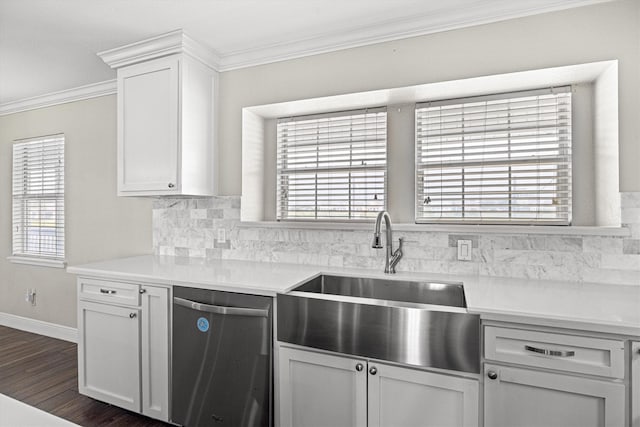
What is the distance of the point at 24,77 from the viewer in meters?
3.19

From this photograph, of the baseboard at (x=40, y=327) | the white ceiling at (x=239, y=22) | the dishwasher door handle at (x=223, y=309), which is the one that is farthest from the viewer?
the baseboard at (x=40, y=327)

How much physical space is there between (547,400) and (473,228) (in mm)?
929

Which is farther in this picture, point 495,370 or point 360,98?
point 360,98

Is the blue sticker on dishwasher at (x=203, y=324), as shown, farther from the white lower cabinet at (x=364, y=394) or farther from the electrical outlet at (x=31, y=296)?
the electrical outlet at (x=31, y=296)

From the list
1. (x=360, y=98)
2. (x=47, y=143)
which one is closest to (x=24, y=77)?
(x=47, y=143)

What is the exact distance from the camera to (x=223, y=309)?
1873mm

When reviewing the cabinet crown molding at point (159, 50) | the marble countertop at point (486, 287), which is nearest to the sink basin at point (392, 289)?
the marble countertop at point (486, 287)

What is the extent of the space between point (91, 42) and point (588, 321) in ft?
10.5

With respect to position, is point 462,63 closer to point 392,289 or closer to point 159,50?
point 392,289

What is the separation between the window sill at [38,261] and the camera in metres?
3.64

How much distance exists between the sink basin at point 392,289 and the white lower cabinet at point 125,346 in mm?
894

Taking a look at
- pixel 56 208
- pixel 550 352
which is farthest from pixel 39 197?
pixel 550 352

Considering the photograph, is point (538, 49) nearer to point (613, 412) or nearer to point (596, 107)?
point (596, 107)

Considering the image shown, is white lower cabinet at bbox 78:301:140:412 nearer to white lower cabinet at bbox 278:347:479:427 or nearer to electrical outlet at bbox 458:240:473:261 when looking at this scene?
white lower cabinet at bbox 278:347:479:427
